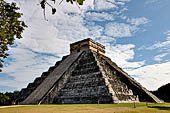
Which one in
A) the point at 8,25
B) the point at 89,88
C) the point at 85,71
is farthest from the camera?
the point at 85,71

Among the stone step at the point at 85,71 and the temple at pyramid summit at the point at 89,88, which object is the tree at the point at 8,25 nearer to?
the temple at pyramid summit at the point at 89,88

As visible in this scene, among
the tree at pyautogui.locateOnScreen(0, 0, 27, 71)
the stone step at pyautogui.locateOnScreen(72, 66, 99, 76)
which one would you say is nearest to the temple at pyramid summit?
the stone step at pyautogui.locateOnScreen(72, 66, 99, 76)

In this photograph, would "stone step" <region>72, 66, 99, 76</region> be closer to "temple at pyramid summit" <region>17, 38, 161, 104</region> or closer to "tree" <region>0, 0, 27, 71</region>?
"temple at pyramid summit" <region>17, 38, 161, 104</region>

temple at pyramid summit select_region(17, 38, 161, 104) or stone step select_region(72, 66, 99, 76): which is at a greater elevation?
stone step select_region(72, 66, 99, 76)

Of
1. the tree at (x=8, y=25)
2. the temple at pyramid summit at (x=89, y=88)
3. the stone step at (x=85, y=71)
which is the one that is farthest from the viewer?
the stone step at (x=85, y=71)

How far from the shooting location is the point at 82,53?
30062 mm

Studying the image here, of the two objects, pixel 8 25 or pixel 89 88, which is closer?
pixel 8 25

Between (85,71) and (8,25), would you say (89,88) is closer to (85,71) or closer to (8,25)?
(85,71)

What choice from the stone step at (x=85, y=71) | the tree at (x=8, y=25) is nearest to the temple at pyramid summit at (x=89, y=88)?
the stone step at (x=85, y=71)

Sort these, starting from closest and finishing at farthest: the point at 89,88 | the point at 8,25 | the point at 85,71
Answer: the point at 8,25 → the point at 89,88 → the point at 85,71

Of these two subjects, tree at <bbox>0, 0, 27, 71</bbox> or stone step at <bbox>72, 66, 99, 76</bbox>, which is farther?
stone step at <bbox>72, 66, 99, 76</bbox>

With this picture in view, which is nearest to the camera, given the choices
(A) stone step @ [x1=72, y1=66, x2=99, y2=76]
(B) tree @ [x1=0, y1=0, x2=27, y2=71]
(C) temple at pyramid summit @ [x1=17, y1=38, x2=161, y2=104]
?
(B) tree @ [x1=0, y1=0, x2=27, y2=71]

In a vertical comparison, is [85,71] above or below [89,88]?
above

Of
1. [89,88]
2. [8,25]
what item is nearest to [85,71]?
[89,88]
